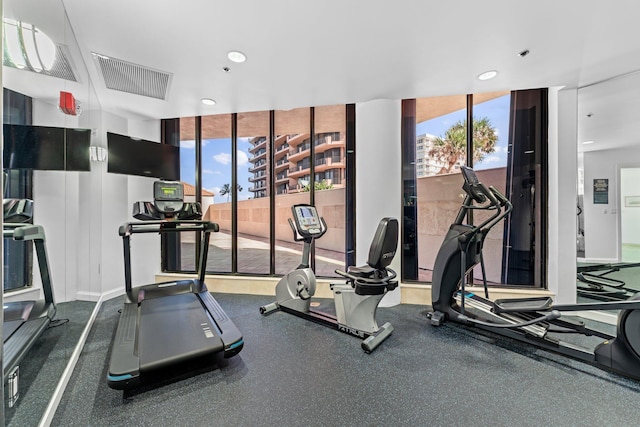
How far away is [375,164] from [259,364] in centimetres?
263

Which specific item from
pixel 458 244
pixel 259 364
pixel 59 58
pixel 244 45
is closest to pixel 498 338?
pixel 458 244

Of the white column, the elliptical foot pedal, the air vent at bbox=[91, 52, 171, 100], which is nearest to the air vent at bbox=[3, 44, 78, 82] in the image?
the air vent at bbox=[91, 52, 171, 100]

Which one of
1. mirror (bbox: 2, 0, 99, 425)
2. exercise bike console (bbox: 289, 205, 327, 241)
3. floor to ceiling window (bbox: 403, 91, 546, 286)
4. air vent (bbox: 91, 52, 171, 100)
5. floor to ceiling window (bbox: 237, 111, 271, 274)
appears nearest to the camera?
mirror (bbox: 2, 0, 99, 425)

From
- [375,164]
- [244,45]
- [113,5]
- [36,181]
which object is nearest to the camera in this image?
[113,5]

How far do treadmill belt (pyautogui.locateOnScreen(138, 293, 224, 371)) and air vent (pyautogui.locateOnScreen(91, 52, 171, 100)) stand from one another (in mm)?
2510

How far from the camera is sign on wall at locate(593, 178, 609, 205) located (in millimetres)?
5148

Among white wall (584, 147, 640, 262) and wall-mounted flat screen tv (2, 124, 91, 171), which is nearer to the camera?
wall-mounted flat screen tv (2, 124, 91, 171)

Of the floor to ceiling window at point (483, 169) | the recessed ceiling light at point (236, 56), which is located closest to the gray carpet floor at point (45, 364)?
the recessed ceiling light at point (236, 56)

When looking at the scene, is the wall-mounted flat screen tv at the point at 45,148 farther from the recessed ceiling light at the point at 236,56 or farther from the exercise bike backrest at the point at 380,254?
the exercise bike backrest at the point at 380,254

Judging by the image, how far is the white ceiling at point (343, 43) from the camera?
1971mm

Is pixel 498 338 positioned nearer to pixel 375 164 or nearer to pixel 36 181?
pixel 375 164

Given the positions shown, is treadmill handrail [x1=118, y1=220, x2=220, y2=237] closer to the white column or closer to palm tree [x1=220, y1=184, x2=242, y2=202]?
palm tree [x1=220, y1=184, x2=242, y2=202]

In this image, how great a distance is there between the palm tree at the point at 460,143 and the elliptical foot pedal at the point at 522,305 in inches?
76.1

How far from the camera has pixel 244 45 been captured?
2441 millimetres
